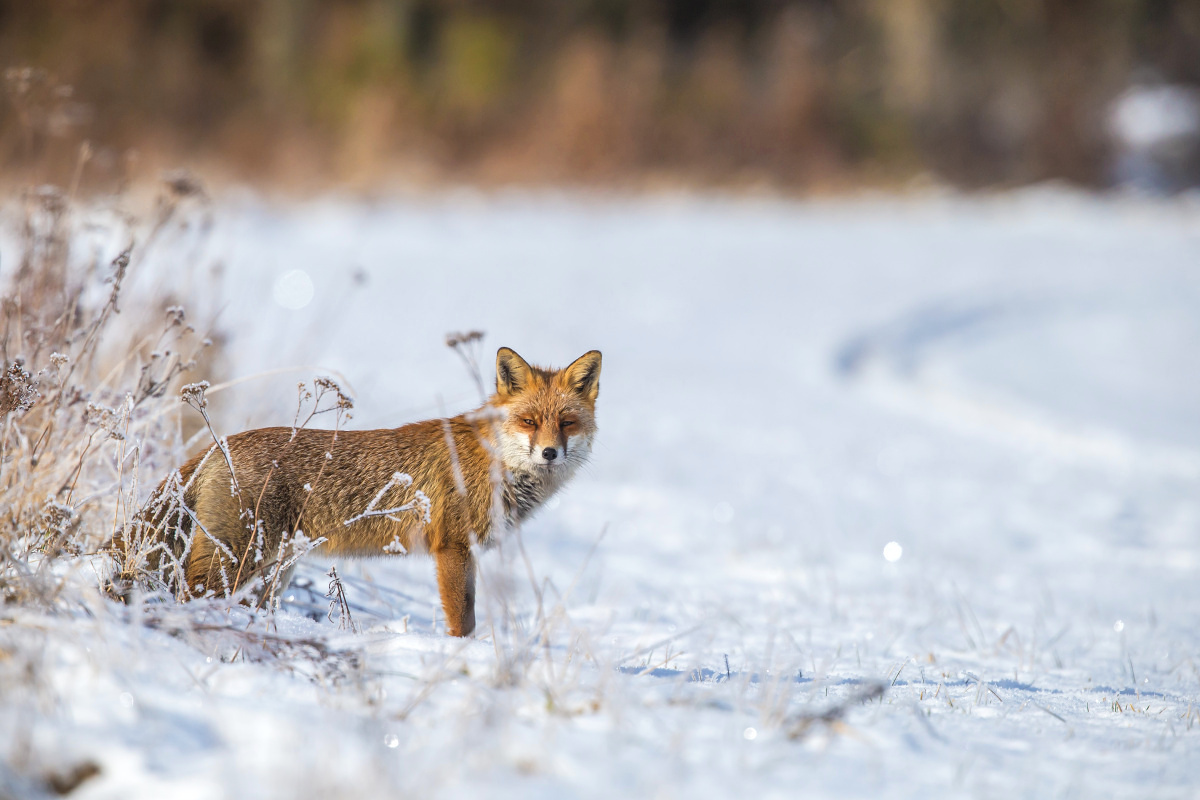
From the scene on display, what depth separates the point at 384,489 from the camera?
8.04 feet

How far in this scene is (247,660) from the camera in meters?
2.29

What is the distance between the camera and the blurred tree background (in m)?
13.8

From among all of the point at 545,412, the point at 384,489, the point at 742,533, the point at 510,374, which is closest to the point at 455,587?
the point at 384,489

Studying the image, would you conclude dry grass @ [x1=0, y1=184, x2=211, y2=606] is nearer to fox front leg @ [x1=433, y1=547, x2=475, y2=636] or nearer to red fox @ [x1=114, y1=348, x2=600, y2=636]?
red fox @ [x1=114, y1=348, x2=600, y2=636]

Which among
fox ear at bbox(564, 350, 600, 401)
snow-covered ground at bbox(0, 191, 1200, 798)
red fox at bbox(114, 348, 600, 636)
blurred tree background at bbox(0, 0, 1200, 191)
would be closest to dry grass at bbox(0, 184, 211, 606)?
red fox at bbox(114, 348, 600, 636)

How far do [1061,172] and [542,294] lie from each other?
546 inches

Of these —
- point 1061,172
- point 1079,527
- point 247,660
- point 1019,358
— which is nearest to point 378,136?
point 1019,358

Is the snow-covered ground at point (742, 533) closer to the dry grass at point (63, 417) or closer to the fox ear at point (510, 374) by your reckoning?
the dry grass at point (63, 417)

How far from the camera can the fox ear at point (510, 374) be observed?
3.19 meters

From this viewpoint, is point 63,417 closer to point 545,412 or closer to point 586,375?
point 545,412

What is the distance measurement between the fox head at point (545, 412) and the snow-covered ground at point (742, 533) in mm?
402

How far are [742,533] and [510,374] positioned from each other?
259 centimetres

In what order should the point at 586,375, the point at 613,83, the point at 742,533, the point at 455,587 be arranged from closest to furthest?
the point at 455,587 → the point at 586,375 → the point at 742,533 → the point at 613,83

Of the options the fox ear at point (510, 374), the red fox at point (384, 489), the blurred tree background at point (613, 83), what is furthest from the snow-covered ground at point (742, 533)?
the blurred tree background at point (613, 83)
